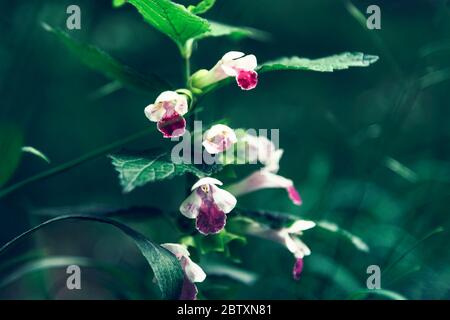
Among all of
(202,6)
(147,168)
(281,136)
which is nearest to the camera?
(147,168)

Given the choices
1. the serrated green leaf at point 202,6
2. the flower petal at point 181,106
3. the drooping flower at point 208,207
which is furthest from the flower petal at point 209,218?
the serrated green leaf at point 202,6

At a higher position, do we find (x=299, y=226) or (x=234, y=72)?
(x=234, y=72)

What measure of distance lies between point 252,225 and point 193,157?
0.15m

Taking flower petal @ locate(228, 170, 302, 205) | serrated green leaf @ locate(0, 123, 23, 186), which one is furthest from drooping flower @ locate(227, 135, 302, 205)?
serrated green leaf @ locate(0, 123, 23, 186)

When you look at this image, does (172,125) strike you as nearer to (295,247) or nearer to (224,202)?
(224,202)

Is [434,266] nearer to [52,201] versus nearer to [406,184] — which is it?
[406,184]

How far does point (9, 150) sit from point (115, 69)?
0.19m

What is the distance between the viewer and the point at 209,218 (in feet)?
1.88

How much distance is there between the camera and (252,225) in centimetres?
68

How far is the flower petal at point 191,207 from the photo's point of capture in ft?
1.90

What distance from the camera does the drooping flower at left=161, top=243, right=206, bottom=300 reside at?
583 mm

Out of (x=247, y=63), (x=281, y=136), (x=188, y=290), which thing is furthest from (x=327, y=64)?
(x=281, y=136)

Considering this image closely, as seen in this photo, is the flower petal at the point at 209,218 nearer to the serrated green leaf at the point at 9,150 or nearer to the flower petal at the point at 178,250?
the flower petal at the point at 178,250

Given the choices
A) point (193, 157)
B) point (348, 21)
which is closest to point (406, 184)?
point (348, 21)
